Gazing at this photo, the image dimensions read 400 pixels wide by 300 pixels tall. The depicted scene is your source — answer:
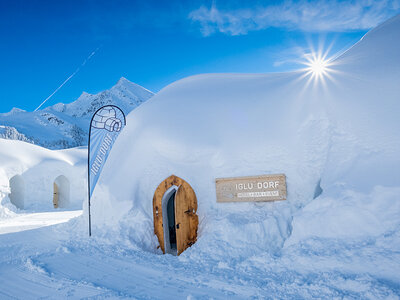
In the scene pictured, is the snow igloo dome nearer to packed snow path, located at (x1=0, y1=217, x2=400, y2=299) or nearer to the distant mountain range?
packed snow path, located at (x1=0, y1=217, x2=400, y2=299)

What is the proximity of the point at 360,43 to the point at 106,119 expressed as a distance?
6.44 metres

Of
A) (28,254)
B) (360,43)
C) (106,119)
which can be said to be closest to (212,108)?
(106,119)

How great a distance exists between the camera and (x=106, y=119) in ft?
22.2

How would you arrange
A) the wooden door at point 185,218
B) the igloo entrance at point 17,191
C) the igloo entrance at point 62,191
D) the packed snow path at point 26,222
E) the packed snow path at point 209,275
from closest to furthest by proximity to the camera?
the packed snow path at point 209,275 → the wooden door at point 185,218 → the packed snow path at point 26,222 → the igloo entrance at point 17,191 → the igloo entrance at point 62,191

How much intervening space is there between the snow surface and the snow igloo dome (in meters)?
0.03

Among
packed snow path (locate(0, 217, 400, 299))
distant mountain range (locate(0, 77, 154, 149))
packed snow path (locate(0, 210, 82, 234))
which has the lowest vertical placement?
packed snow path (locate(0, 217, 400, 299))

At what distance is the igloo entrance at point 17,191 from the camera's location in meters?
15.3

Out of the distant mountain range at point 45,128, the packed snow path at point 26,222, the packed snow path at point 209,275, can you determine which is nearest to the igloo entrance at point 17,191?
the packed snow path at point 26,222

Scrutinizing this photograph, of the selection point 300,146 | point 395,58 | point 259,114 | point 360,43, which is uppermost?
point 360,43

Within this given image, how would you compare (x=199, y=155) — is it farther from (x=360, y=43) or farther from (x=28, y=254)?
(x=360, y=43)

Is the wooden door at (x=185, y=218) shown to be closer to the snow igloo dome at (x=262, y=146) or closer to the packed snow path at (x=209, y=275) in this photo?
the snow igloo dome at (x=262, y=146)

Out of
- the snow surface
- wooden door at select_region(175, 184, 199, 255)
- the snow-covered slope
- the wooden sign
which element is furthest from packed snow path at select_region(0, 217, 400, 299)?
the snow-covered slope

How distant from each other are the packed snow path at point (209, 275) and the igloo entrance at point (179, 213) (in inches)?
22.8

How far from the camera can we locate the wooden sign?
16.6ft
